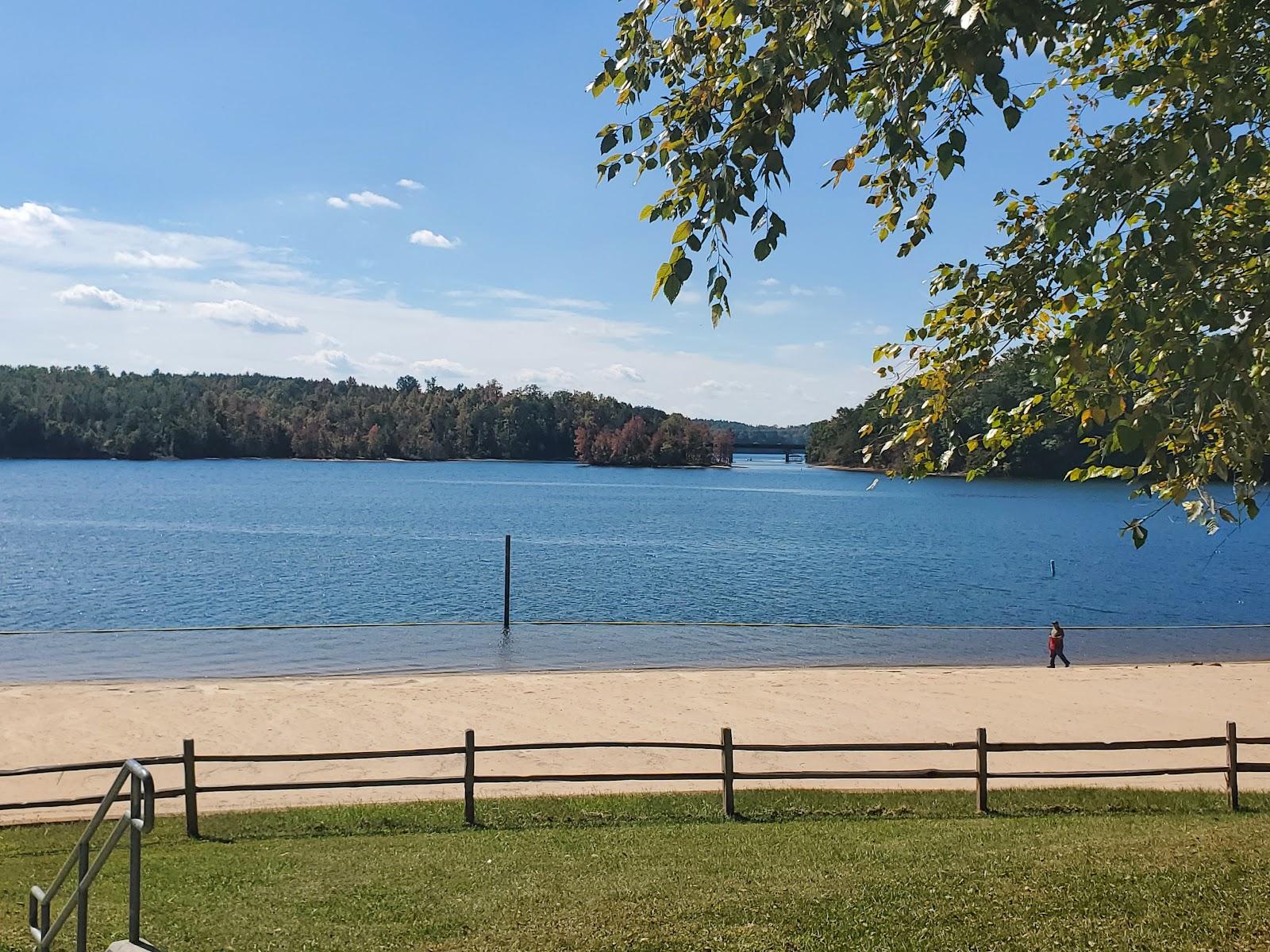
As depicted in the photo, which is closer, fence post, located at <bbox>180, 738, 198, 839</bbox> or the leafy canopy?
the leafy canopy

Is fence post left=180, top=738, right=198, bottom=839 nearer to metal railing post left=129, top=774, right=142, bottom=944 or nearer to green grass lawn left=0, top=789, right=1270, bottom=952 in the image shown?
green grass lawn left=0, top=789, right=1270, bottom=952

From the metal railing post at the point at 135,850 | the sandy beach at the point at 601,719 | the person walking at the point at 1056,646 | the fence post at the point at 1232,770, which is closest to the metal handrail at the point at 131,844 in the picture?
the metal railing post at the point at 135,850

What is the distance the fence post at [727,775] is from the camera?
1401cm

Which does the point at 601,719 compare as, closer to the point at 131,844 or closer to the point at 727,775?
the point at 727,775

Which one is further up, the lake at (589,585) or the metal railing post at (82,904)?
the metal railing post at (82,904)

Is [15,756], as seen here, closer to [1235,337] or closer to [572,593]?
[1235,337]

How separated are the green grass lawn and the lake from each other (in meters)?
3.68

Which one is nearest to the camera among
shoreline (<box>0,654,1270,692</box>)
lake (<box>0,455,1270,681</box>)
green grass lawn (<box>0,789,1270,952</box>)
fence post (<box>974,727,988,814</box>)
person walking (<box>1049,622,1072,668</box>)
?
green grass lawn (<box>0,789,1270,952</box>)

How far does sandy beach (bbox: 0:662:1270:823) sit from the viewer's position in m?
18.5

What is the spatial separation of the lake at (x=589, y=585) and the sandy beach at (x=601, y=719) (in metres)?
4.56

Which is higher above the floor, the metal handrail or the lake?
the metal handrail

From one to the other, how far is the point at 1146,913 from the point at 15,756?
19.5 meters

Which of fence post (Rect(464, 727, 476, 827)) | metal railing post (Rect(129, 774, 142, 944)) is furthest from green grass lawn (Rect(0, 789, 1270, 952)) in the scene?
metal railing post (Rect(129, 774, 142, 944))

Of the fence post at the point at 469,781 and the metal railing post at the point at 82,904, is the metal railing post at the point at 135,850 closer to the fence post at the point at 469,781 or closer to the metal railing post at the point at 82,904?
the metal railing post at the point at 82,904
